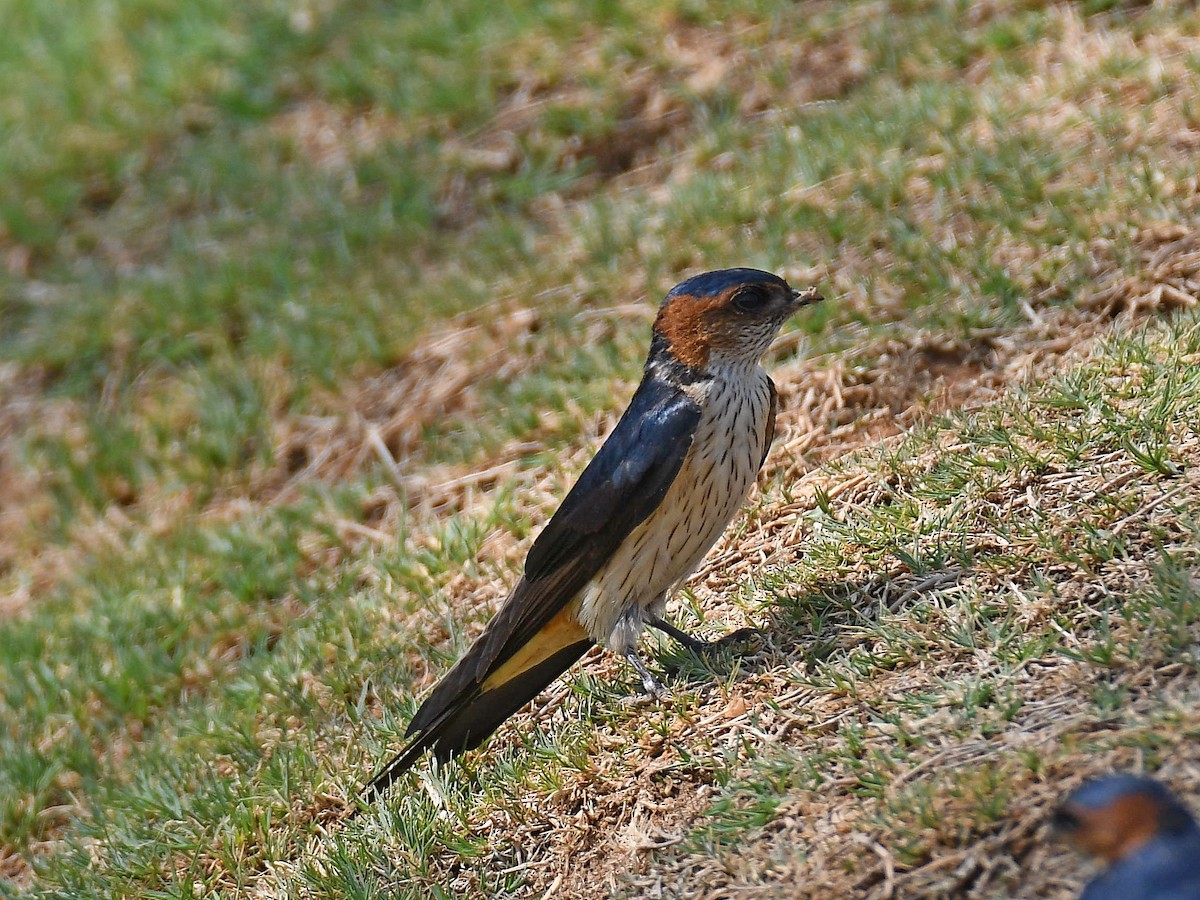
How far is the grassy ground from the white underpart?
239 millimetres

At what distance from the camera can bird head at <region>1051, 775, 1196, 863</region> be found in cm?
277

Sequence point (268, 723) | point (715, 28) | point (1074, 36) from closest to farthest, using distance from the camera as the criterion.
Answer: point (268, 723)
point (1074, 36)
point (715, 28)

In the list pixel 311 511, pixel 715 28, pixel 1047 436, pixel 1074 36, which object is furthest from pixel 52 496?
pixel 1074 36

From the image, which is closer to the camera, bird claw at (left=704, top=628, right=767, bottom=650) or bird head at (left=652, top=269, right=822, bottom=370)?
bird claw at (left=704, top=628, right=767, bottom=650)

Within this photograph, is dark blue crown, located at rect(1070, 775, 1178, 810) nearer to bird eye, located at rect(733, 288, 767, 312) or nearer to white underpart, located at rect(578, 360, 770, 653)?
white underpart, located at rect(578, 360, 770, 653)

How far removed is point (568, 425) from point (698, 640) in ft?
5.88

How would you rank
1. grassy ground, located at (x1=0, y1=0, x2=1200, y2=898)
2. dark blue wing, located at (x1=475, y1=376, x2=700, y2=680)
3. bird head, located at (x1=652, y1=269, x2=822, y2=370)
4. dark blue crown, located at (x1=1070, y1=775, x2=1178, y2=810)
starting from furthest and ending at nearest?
bird head, located at (x1=652, y1=269, x2=822, y2=370) < dark blue wing, located at (x1=475, y1=376, x2=700, y2=680) < grassy ground, located at (x1=0, y1=0, x2=1200, y2=898) < dark blue crown, located at (x1=1070, y1=775, x2=1178, y2=810)

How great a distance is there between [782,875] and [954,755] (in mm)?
525

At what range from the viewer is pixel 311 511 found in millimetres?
6523

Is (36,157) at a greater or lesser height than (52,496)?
greater

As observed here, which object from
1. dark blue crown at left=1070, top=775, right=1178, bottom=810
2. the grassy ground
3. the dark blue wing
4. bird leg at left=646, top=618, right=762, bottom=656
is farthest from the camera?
bird leg at left=646, top=618, right=762, bottom=656

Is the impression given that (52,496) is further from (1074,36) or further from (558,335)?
(1074,36)

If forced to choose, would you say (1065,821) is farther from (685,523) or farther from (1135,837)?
(685,523)

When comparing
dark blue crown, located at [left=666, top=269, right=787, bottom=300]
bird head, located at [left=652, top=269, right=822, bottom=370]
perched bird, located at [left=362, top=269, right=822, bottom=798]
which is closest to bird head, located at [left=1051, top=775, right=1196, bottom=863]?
perched bird, located at [left=362, top=269, right=822, bottom=798]
